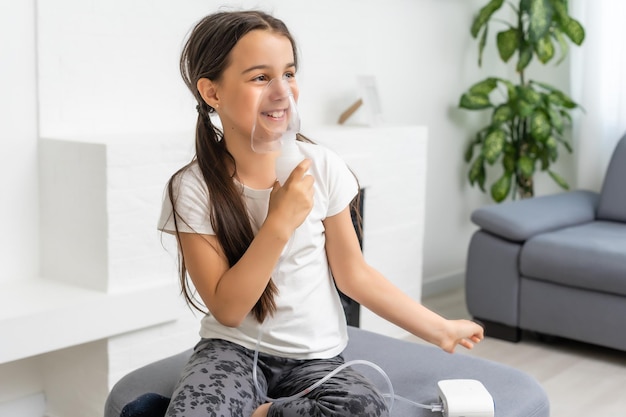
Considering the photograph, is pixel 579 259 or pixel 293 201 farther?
pixel 579 259

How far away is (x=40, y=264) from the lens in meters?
2.77

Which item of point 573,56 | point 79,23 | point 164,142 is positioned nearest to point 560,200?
point 573,56

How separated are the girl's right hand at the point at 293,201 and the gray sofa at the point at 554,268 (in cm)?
192

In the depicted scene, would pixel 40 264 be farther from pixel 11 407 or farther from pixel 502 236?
pixel 502 236

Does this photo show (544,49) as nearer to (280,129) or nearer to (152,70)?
(152,70)

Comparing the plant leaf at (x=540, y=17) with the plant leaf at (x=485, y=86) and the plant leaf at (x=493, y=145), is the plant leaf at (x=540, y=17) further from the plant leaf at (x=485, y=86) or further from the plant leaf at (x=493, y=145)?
the plant leaf at (x=493, y=145)

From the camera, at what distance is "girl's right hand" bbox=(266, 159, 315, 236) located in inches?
64.1

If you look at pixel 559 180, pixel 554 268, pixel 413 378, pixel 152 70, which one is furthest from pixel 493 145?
pixel 413 378

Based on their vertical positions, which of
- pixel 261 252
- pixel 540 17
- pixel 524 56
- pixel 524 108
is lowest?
pixel 261 252

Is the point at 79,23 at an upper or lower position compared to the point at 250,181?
upper

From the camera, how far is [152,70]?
2.96m

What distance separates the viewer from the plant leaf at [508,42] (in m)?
4.14

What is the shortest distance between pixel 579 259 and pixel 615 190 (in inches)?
25.4

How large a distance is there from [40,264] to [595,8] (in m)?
2.67
